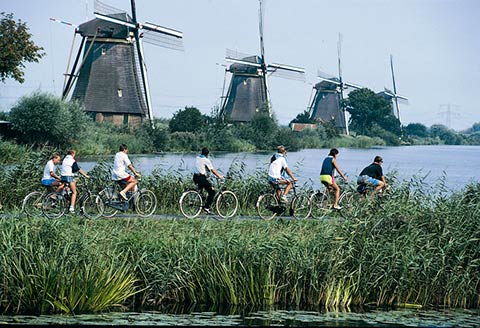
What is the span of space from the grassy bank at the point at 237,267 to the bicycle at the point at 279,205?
14.9 feet

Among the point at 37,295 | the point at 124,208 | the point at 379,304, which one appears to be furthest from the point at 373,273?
the point at 124,208

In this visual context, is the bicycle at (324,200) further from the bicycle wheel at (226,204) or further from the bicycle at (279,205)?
the bicycle wheel at (226,204)

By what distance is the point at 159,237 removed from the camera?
12.2m

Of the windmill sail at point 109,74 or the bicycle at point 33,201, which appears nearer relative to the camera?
the bicycle at point 33,201

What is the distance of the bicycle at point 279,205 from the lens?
16.6m

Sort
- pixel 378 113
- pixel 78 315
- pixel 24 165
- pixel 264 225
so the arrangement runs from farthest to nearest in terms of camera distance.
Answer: pixel 378 113
pixel 24 165
pixel 264 225
pixel 78 315

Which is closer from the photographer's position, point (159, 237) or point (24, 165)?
point (159, 237)

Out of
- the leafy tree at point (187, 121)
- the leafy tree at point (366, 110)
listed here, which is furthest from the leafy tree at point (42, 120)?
the leafy tree at point (366, 110)

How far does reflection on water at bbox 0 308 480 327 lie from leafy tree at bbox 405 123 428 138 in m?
126

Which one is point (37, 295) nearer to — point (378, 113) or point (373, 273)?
point (373, 273)

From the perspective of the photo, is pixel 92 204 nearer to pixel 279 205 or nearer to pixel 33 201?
pixel 33 201

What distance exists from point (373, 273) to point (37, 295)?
481 centimetres

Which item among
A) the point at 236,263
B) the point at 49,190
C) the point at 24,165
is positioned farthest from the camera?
the point at 24,165

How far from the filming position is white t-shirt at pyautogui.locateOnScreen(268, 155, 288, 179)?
16266 mm
